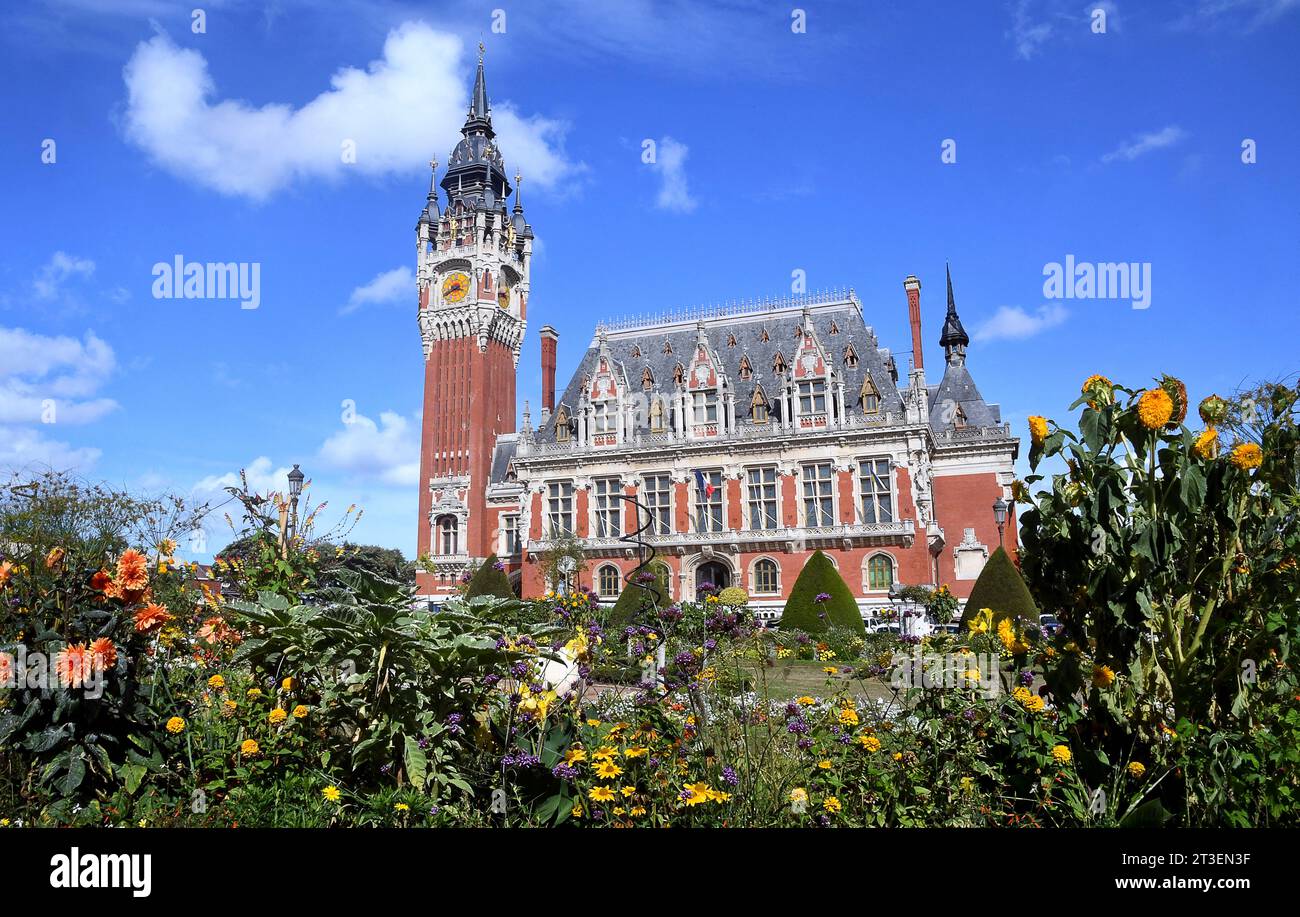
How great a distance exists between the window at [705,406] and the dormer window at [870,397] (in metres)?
6.66

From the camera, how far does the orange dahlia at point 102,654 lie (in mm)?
4957

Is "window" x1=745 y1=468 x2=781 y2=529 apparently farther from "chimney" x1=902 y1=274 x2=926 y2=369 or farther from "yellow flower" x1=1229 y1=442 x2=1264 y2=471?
"yellow flower" x1=1229 y1=442 x2=1264 y2=471

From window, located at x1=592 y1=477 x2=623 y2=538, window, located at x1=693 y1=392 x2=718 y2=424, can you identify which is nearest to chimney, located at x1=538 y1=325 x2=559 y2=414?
window, located at x1=592 y1=477 x2=623 y2=538

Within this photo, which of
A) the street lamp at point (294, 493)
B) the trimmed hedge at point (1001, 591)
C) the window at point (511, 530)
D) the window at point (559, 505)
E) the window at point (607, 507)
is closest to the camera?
the street lamp at point (294, 493)

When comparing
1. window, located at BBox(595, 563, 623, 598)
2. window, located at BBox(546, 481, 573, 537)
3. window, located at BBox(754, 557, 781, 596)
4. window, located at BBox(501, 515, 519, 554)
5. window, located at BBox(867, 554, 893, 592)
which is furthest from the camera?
window, located at BBox(501, 515, 519, 554)

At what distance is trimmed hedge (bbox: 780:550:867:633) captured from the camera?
23.0 m

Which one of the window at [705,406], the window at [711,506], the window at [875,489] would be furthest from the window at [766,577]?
the window at [705,406]

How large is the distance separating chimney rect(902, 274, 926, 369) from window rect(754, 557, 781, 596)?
35.9 feet

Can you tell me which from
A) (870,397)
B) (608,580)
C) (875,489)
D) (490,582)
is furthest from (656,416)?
(490,582)

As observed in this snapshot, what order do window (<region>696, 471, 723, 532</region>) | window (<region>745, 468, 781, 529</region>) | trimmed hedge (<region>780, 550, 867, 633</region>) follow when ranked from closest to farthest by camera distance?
Answer: trimmed hedge (<region>780, 550, 867, 633</region>), window (<region>745, 468, 781, 529</region>), window (<region>696, 471, 723, 532</region>)

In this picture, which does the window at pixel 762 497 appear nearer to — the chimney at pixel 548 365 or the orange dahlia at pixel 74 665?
the chimney at pixel 548 365
